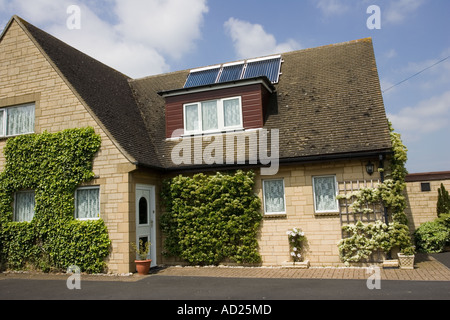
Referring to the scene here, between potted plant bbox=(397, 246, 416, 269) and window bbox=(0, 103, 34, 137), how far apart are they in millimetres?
12370

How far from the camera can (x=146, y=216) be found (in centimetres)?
1274

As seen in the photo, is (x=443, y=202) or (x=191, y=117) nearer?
(x=191, y=117)

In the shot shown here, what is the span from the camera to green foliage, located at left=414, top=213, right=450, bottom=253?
14216mm

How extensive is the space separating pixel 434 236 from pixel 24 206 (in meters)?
14.7

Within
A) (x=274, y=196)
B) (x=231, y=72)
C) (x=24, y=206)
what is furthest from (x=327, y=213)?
(x=24, y=206)

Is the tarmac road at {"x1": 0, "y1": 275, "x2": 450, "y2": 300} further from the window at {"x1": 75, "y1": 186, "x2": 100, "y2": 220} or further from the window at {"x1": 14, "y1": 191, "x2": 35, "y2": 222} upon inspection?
the window at {"x1": 14, "y1": 191, "x2": 35, "y2": 222}

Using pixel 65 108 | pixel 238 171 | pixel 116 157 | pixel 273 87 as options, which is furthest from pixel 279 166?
pixel 65 108

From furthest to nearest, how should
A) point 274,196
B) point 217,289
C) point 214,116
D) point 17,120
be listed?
point 214,116 < point 17,120 < point 274,196 < point 217,289

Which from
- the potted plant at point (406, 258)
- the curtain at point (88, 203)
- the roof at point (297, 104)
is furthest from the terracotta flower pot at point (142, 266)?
the potted plant at point (406, 258)

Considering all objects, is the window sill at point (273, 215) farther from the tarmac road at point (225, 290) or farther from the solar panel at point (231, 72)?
the solar panel at point (231, 72)

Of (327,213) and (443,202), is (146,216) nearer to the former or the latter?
(327,213)

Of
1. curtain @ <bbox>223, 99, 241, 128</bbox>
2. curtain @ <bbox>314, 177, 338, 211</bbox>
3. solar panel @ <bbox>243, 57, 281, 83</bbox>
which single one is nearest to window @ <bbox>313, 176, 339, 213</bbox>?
curtain @ <bbox>314, 177, 338, 211</bbox>
